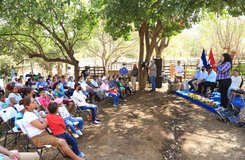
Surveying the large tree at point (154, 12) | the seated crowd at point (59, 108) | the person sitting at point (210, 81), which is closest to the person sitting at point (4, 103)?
the seated crowd at point (59, 108)

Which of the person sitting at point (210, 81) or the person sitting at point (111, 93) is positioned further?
the person sitting at point (210, 81)

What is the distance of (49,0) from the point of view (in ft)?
27.1

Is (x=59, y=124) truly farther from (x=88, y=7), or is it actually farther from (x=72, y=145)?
(x=88, y=7)

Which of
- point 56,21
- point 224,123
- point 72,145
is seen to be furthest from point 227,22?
point 72,145

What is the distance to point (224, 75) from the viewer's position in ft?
24.8

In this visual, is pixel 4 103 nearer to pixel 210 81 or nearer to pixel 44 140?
pixel 44 140

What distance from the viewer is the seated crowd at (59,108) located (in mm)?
4395

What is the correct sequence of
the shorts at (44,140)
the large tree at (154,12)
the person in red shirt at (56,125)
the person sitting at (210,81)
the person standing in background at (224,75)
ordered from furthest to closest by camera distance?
the person sitting at (210,81) → the person standing in background at (224,75) → the large tree at (154,12) → the person in red shirt at (56,125) → the shorts at (44,140)

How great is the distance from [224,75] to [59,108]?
4.72 meters

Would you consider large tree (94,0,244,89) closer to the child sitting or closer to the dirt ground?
the dirt ground

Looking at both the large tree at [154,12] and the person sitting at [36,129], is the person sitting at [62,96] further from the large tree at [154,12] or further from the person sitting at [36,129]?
the person sitting at [36,129]

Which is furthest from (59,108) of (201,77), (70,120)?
(201,77)

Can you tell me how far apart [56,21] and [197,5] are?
317 inches

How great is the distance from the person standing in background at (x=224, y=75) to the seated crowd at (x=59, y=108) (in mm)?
3756
